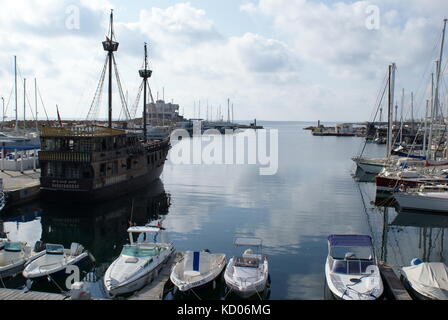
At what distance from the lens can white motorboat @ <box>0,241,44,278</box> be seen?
22.4 meters

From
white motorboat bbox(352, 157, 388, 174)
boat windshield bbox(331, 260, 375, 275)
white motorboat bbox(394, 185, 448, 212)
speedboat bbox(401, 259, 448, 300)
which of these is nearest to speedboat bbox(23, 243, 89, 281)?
boat windshield bbox(331, 260, 375, 275)

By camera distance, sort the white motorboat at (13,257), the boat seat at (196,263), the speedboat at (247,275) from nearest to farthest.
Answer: the speedboat at (247,275) < the boat seat at (196,263) < the white motorboat at (13,257)

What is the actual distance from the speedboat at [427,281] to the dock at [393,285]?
50cm

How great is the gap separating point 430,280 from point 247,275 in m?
8.95

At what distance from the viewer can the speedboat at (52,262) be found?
21703mm

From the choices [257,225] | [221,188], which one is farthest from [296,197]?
[257,225]

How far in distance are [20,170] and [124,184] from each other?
16.2m

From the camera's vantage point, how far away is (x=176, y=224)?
36625 millimetres

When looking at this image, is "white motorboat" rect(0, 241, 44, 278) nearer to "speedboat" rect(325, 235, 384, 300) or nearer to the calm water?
the calm water

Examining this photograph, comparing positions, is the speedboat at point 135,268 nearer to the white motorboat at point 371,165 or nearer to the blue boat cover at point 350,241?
the blue boat cover at point 350,241

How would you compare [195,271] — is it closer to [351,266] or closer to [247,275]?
[247,275]

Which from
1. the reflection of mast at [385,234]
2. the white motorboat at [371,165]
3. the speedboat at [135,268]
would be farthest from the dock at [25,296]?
the white motorboat at [371,165]

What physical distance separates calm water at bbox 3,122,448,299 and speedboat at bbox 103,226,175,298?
1728 millimetres

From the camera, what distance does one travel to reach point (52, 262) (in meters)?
22.7
